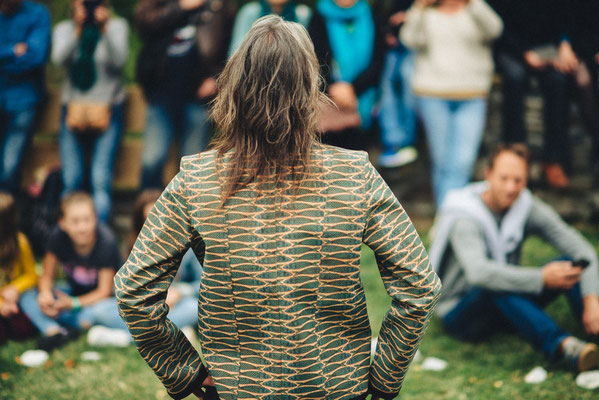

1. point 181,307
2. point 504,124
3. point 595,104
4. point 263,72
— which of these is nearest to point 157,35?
point 181,307

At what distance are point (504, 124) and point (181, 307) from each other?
301 centimetres

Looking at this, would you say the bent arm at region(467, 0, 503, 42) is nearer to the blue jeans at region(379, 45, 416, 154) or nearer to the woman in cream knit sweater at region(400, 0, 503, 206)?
the woman in cream knit sweater at region(400, 0, 503, 206)

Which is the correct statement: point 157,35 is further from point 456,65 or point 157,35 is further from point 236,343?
point 236,343

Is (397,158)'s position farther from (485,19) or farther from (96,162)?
(96,162)

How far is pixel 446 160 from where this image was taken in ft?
16.5

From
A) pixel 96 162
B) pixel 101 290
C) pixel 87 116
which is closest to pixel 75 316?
pixel 101 290

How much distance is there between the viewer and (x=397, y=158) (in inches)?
230

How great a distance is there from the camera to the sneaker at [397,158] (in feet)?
19.2

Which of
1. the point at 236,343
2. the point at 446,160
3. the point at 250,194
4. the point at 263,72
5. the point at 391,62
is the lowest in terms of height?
the point at 446,160

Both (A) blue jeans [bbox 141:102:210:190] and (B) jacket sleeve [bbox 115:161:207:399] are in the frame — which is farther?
(A) blue jeans [bbox 141:102:210:190]

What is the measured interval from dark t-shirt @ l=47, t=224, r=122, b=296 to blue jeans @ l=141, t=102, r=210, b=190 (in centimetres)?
101

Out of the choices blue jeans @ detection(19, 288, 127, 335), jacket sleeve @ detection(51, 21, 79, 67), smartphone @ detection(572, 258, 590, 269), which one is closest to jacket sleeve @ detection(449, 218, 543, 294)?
smartphone @ detection(572, 258, 590, 269)

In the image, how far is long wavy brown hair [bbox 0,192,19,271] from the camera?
14.1 feet

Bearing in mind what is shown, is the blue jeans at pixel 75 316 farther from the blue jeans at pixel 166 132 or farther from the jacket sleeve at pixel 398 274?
the jacket sleeve at pixel 398 274
